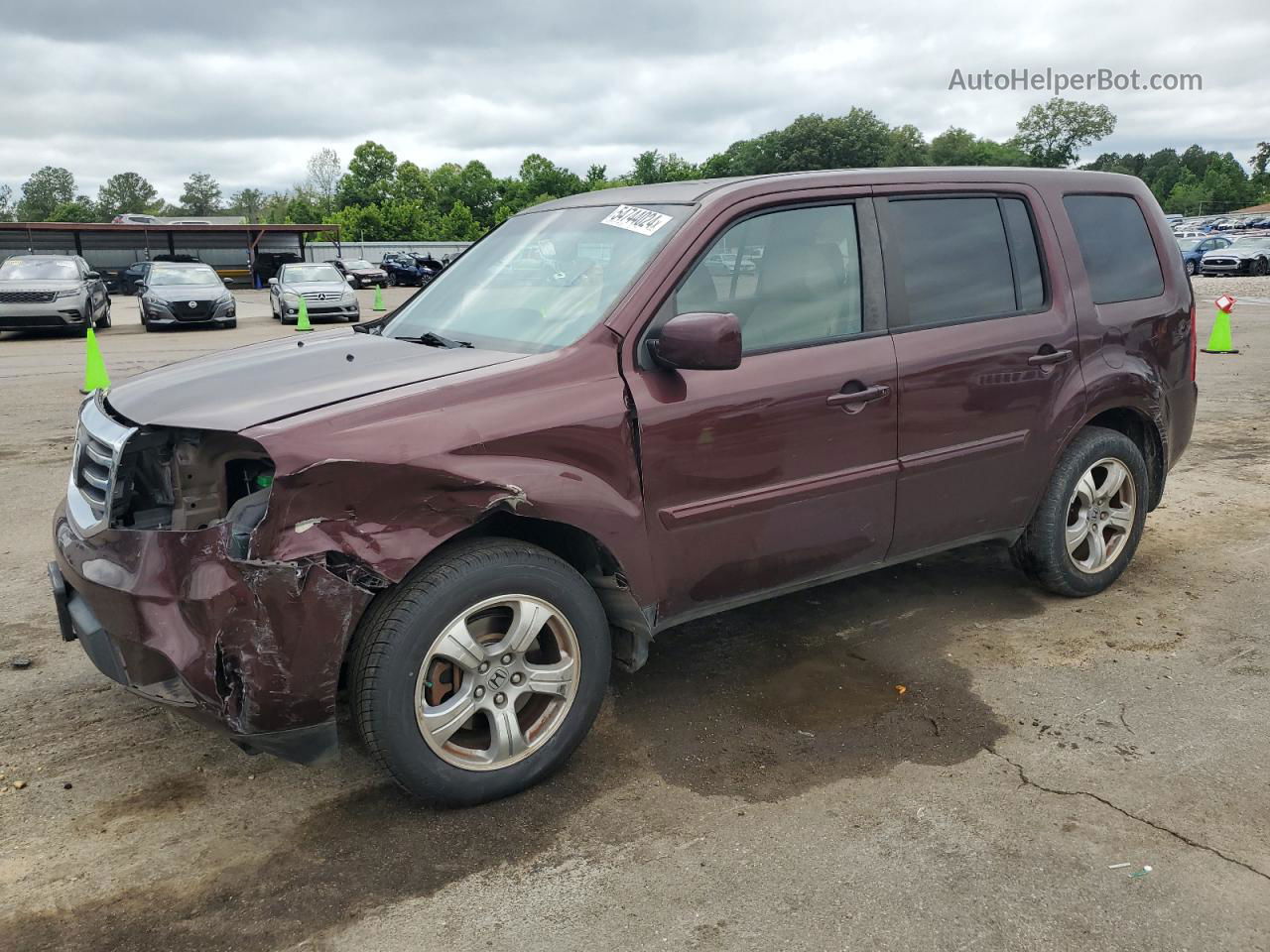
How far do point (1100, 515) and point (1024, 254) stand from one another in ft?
4.30

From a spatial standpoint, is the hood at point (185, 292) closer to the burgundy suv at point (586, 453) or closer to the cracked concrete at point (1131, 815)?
the burgundy suv at point (586, 453)

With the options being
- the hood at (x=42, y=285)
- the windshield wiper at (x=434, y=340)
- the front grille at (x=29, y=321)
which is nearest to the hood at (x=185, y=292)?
the hood at (x=42, y=285)

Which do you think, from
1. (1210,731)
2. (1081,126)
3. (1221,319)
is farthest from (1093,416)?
(1081,126)

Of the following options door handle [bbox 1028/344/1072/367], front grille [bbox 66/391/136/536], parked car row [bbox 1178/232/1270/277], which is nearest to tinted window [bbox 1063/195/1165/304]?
door handle [bbox 1028/344/1072/367]

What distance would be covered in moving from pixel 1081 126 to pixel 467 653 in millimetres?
115660

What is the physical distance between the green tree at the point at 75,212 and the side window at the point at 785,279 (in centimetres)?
10327

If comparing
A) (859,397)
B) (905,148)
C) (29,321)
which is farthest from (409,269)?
(905,148)

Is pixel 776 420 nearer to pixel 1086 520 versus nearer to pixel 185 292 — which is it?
pixel 1086 520

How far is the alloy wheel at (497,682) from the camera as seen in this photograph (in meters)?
2.96

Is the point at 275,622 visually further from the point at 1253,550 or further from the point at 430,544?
the point at 1253,550

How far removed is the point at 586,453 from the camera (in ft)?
10.4

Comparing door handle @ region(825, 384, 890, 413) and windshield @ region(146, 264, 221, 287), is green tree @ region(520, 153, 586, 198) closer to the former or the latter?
windshield @ region(146, 264, 221, 287)

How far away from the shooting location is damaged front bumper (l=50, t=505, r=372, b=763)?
2.72 meters

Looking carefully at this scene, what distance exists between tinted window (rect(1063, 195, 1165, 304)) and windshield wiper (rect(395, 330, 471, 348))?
2809mm
